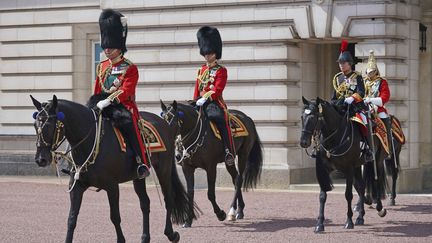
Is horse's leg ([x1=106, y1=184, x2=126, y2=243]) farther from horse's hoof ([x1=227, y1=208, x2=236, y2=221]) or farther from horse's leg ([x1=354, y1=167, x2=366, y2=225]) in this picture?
horse's leg ([x1=354, y1=167, x2=366, y2=225])

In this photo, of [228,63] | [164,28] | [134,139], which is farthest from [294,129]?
[134,139]

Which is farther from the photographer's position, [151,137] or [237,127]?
[237,127]

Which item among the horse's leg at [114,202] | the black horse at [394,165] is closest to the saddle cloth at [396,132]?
the black horse at [394,165]

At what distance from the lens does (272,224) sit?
50.1 ft

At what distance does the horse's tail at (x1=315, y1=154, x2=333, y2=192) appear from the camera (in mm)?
14809

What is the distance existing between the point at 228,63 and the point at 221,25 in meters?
0.80

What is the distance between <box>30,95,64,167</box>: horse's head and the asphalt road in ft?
7.84

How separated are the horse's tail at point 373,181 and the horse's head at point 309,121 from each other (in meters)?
2.66

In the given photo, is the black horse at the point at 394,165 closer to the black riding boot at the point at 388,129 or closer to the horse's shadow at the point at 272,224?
the black riding boot at the point at 388,129

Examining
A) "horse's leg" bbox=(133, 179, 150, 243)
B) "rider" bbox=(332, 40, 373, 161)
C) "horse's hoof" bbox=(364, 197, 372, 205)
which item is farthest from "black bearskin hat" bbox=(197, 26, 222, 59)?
"horse's leg" bbox=(133, 179, 150, 243)

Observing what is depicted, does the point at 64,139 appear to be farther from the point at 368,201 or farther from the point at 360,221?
the point at 368,201

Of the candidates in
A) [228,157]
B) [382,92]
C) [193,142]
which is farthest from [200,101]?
[382,92]

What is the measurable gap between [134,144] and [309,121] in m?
2.81

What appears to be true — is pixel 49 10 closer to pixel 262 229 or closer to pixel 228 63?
pixel 228 63
